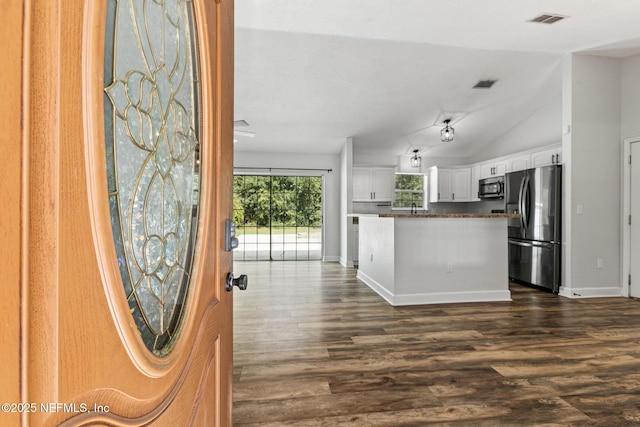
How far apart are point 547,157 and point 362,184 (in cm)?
327

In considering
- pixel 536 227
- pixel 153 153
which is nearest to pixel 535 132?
pixel 536 227

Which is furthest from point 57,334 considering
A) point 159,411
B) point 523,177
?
point 523,177

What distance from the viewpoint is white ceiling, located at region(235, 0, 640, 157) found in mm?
2883

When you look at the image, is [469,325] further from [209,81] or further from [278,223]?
[278,223]

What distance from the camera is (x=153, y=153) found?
519 mm

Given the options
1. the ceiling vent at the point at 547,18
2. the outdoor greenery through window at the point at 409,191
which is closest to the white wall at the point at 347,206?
the outdoor greenery through window at the point at 409,191

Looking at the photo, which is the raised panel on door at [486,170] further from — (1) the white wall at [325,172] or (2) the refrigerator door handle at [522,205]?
(1) the white wall at [325,172]

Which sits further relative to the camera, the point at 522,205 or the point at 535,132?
the point at 535,132

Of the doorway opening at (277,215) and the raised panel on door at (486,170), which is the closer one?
the raised panel on door at (486,170)

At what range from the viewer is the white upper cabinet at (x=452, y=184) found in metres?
6.68

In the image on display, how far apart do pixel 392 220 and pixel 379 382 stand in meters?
2.05

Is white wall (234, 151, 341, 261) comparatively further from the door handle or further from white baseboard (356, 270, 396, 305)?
the door handle

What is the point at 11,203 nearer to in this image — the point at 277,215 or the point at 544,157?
the point at 544,157

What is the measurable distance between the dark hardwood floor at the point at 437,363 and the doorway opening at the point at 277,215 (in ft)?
11.6
